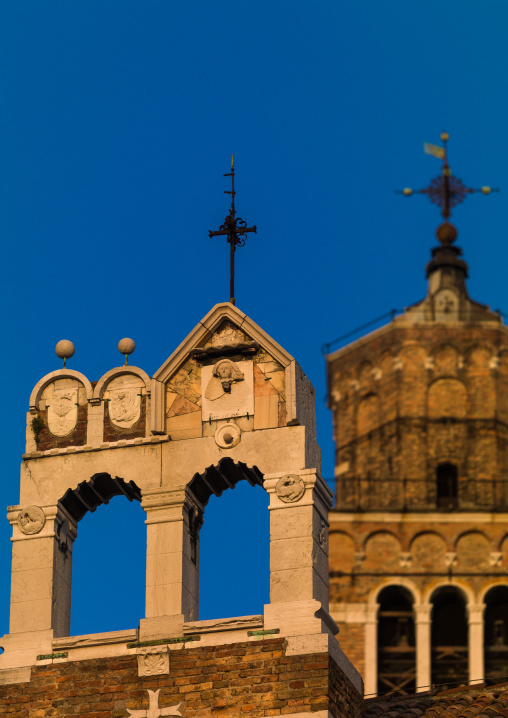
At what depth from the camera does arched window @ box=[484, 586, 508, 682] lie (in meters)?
72.3

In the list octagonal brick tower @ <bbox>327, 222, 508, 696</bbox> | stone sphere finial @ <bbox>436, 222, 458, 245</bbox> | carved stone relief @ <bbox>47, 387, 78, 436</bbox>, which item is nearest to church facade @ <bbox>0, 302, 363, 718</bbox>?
carved stone relief @ <bbox>47, 387, 78, 436</bbox>

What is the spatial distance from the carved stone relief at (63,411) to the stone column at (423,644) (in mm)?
39745

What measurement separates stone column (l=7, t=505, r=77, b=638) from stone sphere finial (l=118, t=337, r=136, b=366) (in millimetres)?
2506

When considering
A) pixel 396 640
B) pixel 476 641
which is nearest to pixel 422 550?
pixel 396 640

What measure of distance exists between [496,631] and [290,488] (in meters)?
44.7

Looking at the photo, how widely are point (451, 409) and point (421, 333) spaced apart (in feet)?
10.8

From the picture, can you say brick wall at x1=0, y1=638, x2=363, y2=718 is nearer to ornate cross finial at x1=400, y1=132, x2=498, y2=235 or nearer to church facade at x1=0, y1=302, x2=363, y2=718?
church facade at x1=0, y1=302, x2=363, y2=718

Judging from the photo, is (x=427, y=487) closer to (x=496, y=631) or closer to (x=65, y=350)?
(x=496, y=631)

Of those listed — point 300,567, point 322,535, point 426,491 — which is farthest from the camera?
point 426,491

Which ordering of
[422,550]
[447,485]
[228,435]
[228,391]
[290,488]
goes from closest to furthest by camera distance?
1. [290,488]
2. [228,435]
3. [228,391]
4. [422,550]
5. [447,485]

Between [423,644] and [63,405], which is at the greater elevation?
[63,405]

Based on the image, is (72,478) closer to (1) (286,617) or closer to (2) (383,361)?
(1) (286,617)

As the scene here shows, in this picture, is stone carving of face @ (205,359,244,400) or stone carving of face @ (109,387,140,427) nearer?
stone carving of face @ (205,359,244,400)

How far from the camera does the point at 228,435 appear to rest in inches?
1223
